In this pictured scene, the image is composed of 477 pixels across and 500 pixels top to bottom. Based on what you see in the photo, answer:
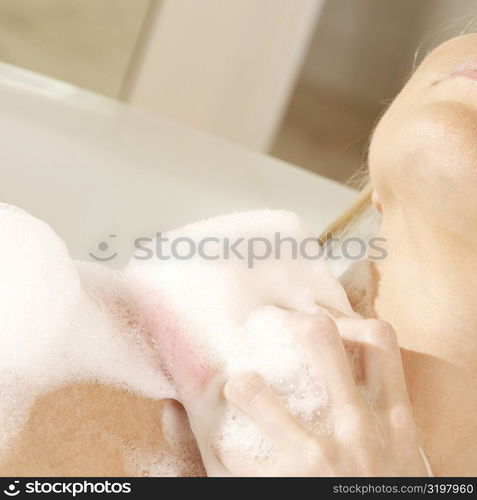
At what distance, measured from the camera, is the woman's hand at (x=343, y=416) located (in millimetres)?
663

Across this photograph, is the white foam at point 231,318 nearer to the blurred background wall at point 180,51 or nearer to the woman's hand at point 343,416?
the woman's hand at point 343,416

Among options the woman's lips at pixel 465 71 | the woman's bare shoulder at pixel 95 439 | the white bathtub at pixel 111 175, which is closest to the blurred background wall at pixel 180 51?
the white bathtub at pixel 111 175

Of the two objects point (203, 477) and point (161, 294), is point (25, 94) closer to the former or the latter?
point (161, 294)

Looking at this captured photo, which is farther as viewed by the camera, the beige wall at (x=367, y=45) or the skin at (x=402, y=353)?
the beige wall at (x=367, y=45)

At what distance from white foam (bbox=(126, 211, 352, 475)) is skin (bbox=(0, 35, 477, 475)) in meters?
0.03

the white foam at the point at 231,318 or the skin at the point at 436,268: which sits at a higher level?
the skin at the point at 436,268

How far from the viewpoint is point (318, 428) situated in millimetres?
699

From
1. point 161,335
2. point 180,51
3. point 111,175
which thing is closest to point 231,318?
point 161,335

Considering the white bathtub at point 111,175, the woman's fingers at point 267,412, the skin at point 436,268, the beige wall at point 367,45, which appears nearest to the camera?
the woman's fingers at point 267,412

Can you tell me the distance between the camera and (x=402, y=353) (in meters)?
0.82

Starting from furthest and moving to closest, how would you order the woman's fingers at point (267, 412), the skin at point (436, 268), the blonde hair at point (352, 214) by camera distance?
the blonde hair at point (352, 214), the skin at point (436, 268), the woman's fingers at point (267, 412)

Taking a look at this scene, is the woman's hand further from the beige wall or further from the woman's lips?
the beige wall

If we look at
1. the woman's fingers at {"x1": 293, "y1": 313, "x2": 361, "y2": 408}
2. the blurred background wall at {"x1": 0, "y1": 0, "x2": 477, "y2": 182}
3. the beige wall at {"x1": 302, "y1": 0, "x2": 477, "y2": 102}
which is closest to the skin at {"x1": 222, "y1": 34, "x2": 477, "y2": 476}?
the woman's fingers at {"x1": 293, "y1": 313, "x2": 361, "y2": 408}

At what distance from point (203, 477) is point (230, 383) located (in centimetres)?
11
